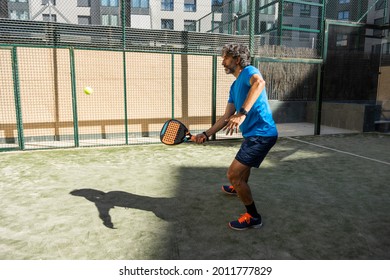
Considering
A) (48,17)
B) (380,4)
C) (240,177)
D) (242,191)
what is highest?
(380,4)

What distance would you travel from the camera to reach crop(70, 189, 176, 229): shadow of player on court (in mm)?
3849

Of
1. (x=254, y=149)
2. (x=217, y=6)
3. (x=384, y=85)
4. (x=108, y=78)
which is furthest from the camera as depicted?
(x=217, y=6)

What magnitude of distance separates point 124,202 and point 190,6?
29.3 metres

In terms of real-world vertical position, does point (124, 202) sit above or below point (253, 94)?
below

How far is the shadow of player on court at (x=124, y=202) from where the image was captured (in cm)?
385

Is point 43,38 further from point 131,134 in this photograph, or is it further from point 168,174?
point 168,174

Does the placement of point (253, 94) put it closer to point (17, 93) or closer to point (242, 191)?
point (242, 191)

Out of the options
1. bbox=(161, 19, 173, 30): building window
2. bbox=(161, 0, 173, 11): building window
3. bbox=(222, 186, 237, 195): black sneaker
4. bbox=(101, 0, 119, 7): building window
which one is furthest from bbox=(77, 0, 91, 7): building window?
bbox=(222, 186, 237, 195): black sneaker

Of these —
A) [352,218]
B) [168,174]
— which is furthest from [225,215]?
[168,174]

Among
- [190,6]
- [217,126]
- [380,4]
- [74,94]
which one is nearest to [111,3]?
[190,6]

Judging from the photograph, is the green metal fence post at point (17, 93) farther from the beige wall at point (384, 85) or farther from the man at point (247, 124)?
the beige wall at point (384, 85)

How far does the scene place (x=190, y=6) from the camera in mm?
30406
